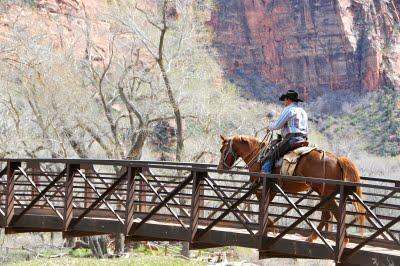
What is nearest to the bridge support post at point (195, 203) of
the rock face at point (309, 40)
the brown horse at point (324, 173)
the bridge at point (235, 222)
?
the bridge at point (235, 222)

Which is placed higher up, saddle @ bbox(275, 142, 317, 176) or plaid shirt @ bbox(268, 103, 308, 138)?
plaid shirt @ bbox(268, 103, 308, 138)

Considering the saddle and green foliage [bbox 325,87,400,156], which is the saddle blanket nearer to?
the saddle

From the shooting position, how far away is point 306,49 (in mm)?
119812

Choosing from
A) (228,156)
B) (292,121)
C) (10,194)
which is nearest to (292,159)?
(292,121)

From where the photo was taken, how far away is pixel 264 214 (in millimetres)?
13422

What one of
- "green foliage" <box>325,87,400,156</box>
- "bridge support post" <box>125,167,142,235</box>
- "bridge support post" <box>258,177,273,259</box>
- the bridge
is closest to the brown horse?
the bridge

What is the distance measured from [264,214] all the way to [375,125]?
3235 inches

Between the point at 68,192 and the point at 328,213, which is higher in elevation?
the point at 68,192

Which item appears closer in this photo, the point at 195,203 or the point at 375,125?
the point at 195,203

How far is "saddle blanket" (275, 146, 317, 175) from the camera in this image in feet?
45.6

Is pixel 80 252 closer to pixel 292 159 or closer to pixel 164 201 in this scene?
pixel 164 201

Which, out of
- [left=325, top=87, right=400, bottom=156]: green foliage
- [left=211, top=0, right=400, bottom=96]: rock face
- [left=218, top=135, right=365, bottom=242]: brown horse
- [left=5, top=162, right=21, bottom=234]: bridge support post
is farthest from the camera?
[left=211, top=0, right=400, bottom=96]: rock face

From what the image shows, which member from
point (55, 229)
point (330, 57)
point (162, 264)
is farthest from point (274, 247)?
point (330, 57)

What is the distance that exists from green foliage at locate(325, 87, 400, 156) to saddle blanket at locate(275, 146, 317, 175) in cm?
7356
